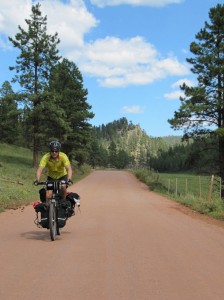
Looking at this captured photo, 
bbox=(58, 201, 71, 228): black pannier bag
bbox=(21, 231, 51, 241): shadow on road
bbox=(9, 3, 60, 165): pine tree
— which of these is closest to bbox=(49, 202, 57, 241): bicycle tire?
bbox=(58, 201, 71, 228): black pannier bag

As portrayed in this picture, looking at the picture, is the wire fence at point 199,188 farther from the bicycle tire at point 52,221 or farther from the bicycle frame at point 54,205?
the bicycle tire at point 52,221

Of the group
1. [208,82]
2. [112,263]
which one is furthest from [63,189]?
[208,82]

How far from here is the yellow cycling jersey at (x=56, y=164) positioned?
9082 millimetres

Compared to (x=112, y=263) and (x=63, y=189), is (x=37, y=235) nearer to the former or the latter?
(x=63, y=189)

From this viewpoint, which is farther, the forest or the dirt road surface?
the forest

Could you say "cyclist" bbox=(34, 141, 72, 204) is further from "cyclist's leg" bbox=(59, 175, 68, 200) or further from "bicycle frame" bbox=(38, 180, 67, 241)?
"bicycle frame" bbox=(38, 180, 67, 241)

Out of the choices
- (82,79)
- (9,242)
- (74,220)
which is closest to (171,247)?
(9,242)

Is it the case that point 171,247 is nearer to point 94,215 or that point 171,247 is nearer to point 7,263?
point 7,263

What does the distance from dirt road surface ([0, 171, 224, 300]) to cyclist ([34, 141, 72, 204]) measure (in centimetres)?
131

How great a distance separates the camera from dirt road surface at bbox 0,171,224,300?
17.0 ft

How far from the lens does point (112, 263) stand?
6684 mm

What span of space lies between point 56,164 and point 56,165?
0.08 feet

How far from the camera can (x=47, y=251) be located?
24.8ft

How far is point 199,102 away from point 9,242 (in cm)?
2328
